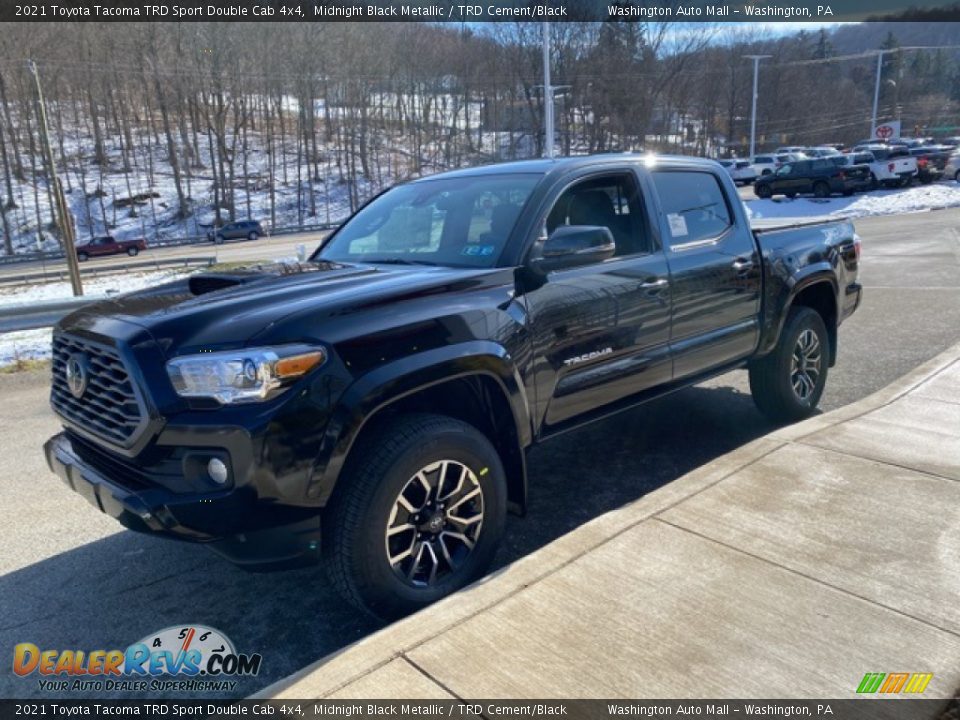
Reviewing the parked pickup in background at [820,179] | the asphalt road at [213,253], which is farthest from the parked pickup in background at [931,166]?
the asphalt road at [213,253]

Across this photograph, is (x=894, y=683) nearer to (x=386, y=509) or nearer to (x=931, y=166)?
(x=386, y=509)

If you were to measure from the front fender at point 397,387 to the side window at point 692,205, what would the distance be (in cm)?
172

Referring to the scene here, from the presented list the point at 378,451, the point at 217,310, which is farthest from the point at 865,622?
the point at 217,310

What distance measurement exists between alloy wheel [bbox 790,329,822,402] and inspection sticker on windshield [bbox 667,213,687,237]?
1.42 meters

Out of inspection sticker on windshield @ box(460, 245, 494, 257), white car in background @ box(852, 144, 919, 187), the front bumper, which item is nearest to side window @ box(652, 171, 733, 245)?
inspection sticker on windshield @ box(460, 245, 494, 257)

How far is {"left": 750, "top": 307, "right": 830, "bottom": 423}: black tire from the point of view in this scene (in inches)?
204

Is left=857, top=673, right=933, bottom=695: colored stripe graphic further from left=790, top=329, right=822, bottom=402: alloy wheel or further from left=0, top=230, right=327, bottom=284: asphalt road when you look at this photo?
left=0, top=230, right=327, bottom=284: asphalt road

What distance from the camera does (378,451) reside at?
9.37 ft

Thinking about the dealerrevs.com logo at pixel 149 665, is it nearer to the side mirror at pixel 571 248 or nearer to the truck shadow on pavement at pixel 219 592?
the truck shadow on pavement at pixel 219 592

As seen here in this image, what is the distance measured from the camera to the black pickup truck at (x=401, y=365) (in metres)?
2.64

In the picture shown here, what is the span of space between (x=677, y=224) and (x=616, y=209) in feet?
1.55

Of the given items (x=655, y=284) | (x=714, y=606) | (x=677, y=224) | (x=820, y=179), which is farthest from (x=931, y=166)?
(x=714, y=606)

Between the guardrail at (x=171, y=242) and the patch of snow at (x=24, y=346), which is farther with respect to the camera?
the guardrail at (x=171, y=242)

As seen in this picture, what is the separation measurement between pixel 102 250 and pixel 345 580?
147 ft
